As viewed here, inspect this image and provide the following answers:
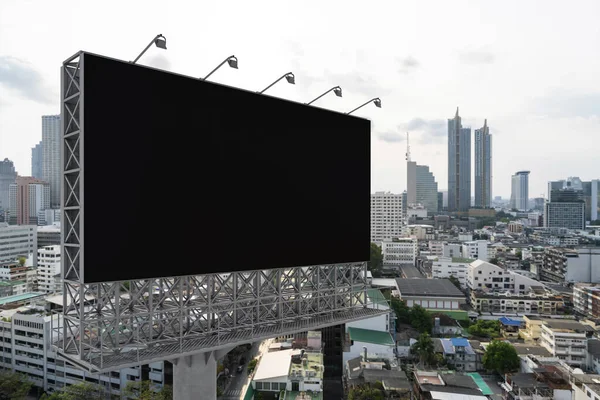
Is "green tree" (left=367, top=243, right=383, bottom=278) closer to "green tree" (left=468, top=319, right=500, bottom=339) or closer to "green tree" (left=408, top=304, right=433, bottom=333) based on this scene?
"green tree" (left=408, top=304, right=433, bottom=333)

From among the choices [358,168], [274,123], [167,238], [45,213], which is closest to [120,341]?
[167,238]

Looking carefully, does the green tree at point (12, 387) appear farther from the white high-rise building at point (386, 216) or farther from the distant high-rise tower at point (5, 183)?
the distant high-rise tower at point (5, 183)

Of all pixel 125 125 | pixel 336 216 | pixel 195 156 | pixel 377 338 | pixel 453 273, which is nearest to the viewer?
pixel 125 125

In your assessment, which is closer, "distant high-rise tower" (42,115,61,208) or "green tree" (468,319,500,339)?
"green tree" (468,319,500,339)

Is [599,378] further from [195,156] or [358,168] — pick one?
[195,156]

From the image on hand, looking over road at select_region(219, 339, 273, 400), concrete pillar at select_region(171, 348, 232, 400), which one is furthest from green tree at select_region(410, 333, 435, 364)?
concrete pillar at select_region(171, 348, 232, 400)

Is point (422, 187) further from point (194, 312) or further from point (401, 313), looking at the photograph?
point (194, 312)
